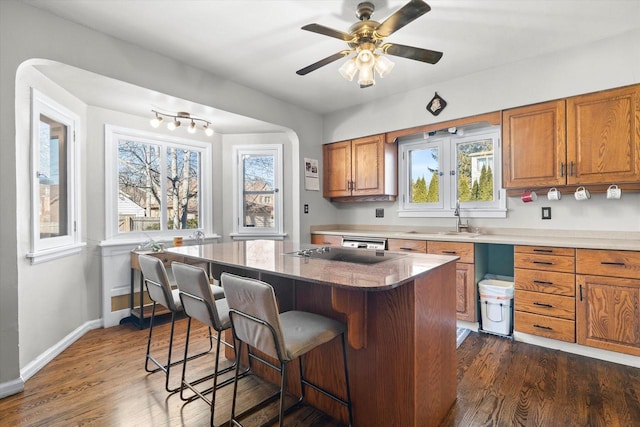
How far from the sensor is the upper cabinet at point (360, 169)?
4.04 meters

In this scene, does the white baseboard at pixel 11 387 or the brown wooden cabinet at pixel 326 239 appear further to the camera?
the brown wooden cabinet at pixel 326 239

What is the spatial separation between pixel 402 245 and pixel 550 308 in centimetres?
138

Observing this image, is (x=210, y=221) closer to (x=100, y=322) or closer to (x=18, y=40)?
(x=100, y=322)

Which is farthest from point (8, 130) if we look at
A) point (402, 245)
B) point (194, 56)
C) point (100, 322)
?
point (402, 245)

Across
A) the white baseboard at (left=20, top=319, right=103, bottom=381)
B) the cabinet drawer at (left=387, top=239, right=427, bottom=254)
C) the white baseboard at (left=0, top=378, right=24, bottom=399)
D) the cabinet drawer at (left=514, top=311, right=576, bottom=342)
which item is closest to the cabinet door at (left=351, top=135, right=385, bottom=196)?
the cabinet drawer at (left=387, top=239, right=427, bottom=254)

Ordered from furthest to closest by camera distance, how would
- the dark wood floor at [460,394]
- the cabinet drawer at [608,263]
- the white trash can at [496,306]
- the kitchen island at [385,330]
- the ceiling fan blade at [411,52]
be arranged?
the white trash can at [496,306]
the cabinet drawer at [608,263]
the ceiling fan blade at [411,52]
the dark wood floor at [460,394]
the kitchen island at [385,330]

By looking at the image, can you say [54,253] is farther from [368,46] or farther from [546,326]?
[546,326]

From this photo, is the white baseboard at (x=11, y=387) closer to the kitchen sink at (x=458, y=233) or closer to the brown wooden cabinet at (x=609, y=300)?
the kitchen sink at (x=458, y=233)

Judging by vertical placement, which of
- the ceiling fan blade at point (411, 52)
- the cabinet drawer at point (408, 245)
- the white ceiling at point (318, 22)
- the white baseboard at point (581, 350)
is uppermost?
the white ceiling at point (318, 22)

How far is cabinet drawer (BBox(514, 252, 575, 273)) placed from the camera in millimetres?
2555

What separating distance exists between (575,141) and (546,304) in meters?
1.42

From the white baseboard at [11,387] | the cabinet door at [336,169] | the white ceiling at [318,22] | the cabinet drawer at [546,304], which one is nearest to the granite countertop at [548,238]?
the cabinet drawer at [546,304]

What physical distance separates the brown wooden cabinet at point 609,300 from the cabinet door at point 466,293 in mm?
785

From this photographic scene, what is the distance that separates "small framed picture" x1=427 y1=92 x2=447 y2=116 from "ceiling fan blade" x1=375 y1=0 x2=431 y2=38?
1779mm
